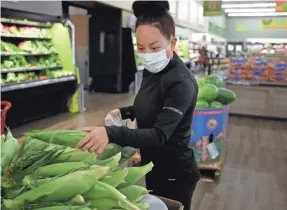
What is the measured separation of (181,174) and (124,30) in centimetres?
919

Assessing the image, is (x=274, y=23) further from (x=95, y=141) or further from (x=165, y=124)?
(x=95, y=141)

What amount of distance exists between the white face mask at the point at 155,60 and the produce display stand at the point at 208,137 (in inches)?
92.0

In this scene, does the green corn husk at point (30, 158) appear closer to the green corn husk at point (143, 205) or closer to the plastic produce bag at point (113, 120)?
the green corn husk at point (143, 205)

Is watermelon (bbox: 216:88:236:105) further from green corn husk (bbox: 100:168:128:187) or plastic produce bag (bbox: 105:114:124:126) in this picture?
green corn husk (bbox: 100:168:128:187)

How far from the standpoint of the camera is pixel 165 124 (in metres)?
1.32

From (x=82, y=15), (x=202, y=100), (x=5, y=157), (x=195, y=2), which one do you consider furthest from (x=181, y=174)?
(x=195, y=2)

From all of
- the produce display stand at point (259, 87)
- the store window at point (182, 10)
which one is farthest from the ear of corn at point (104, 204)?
the store window at point (182, 10)

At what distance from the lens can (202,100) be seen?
13.0 ft

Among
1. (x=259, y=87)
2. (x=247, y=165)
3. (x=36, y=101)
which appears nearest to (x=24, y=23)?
(x=36, y=101)

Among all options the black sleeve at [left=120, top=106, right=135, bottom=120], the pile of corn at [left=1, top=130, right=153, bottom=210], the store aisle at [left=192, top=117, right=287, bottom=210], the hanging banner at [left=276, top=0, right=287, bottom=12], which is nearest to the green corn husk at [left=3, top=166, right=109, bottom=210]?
the pile of corn at [left=1, top=130, right=153, bottom=210]

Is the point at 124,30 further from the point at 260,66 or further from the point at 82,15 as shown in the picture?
the point at 260,66

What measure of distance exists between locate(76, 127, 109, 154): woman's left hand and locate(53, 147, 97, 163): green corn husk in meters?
0.04

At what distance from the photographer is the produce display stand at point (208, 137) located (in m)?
3.86

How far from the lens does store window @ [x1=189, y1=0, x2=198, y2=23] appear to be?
17.5 m
